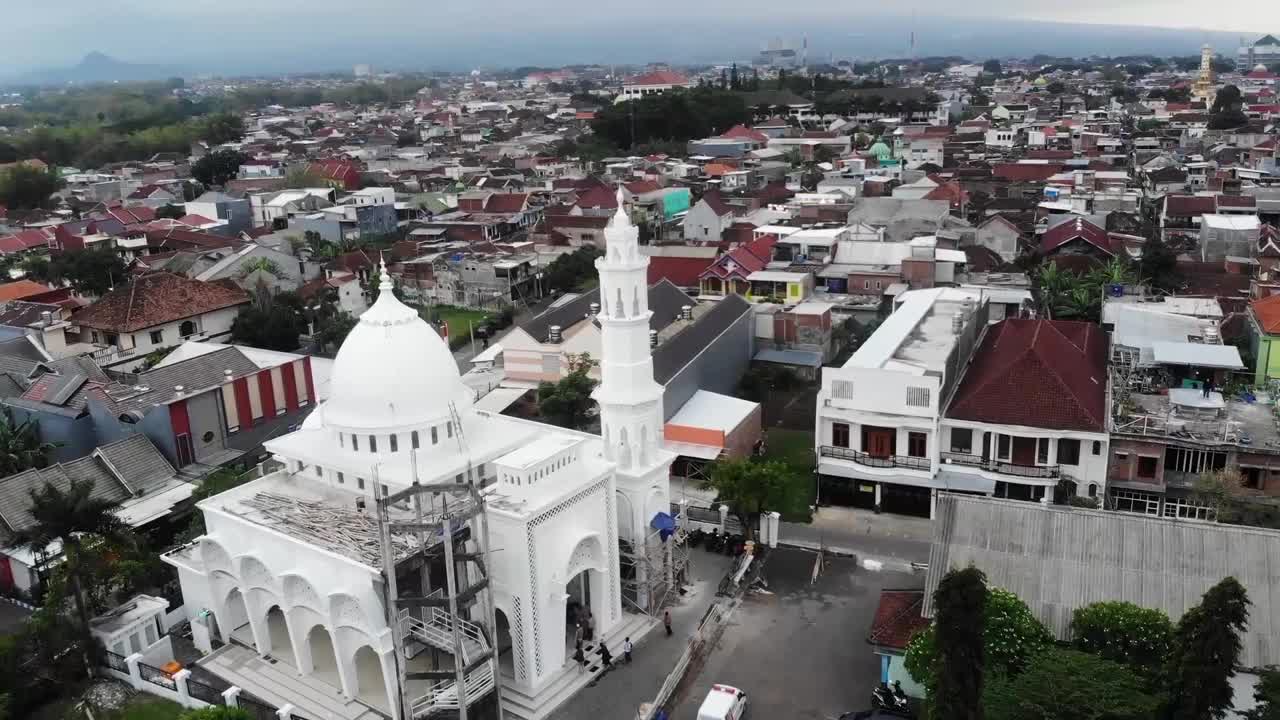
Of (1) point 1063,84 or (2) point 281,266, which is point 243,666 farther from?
(1) point 1063,84

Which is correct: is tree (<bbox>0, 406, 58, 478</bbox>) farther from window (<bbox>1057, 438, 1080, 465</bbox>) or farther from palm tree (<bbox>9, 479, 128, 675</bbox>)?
window (<bbox>1057, 438, 1080, 465</bbox>)

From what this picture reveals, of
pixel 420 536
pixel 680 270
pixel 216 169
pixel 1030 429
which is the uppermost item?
pixel 216 169

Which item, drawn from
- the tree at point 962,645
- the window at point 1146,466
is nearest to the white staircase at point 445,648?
the tree at point 962,645

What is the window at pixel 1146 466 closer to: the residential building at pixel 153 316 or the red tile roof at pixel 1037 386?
the red tile roof at pixel 1037 386

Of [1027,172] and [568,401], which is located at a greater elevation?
[1027,172]

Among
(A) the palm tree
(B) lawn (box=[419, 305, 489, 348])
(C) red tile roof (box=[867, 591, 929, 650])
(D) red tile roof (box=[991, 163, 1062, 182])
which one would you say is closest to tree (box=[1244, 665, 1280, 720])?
(C) red tile roof (box=[867, 591, 929, 650])

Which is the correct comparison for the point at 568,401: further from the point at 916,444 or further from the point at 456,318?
the point at 456,318

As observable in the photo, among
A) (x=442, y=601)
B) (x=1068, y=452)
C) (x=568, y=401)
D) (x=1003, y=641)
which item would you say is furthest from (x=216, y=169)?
(x=1003, y=641)
